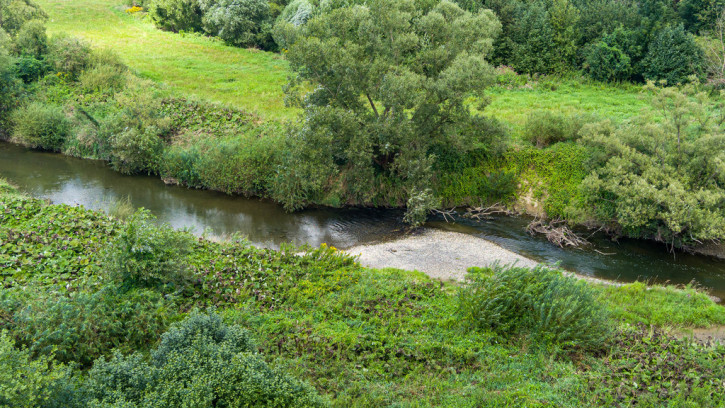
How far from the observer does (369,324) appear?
11320 millimetres

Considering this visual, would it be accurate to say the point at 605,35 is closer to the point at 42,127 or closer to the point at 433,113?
the point at 433,113

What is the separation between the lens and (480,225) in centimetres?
2011

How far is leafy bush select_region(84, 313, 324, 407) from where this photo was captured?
730 cm

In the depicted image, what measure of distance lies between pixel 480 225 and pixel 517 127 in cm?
623

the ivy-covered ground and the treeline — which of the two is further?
the treeline

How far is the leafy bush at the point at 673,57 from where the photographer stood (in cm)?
2809

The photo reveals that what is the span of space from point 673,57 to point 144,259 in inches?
1189

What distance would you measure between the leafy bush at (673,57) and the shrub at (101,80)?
31.7 meters

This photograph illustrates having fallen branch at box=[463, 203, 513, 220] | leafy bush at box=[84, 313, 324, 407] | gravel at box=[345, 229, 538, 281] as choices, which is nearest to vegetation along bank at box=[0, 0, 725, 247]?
fallen branch at box=[463, 203, 513, 220]

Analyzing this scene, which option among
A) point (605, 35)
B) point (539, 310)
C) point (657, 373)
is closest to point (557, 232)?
point (539, 310)

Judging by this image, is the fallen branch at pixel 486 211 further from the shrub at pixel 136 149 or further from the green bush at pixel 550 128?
the shrub at pixel 136 149

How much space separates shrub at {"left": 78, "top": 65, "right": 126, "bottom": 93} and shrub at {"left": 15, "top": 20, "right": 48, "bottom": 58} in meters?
4.32

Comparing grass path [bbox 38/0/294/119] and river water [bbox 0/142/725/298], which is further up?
grass path [bbox 38/0/294/119]

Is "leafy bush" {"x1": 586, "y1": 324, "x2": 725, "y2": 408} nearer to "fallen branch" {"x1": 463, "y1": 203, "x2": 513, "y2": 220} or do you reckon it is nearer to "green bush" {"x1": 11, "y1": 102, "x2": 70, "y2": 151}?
"fallen branch" {"x1": 463, "y1": 203, "x2": 513, "y2": 220}
